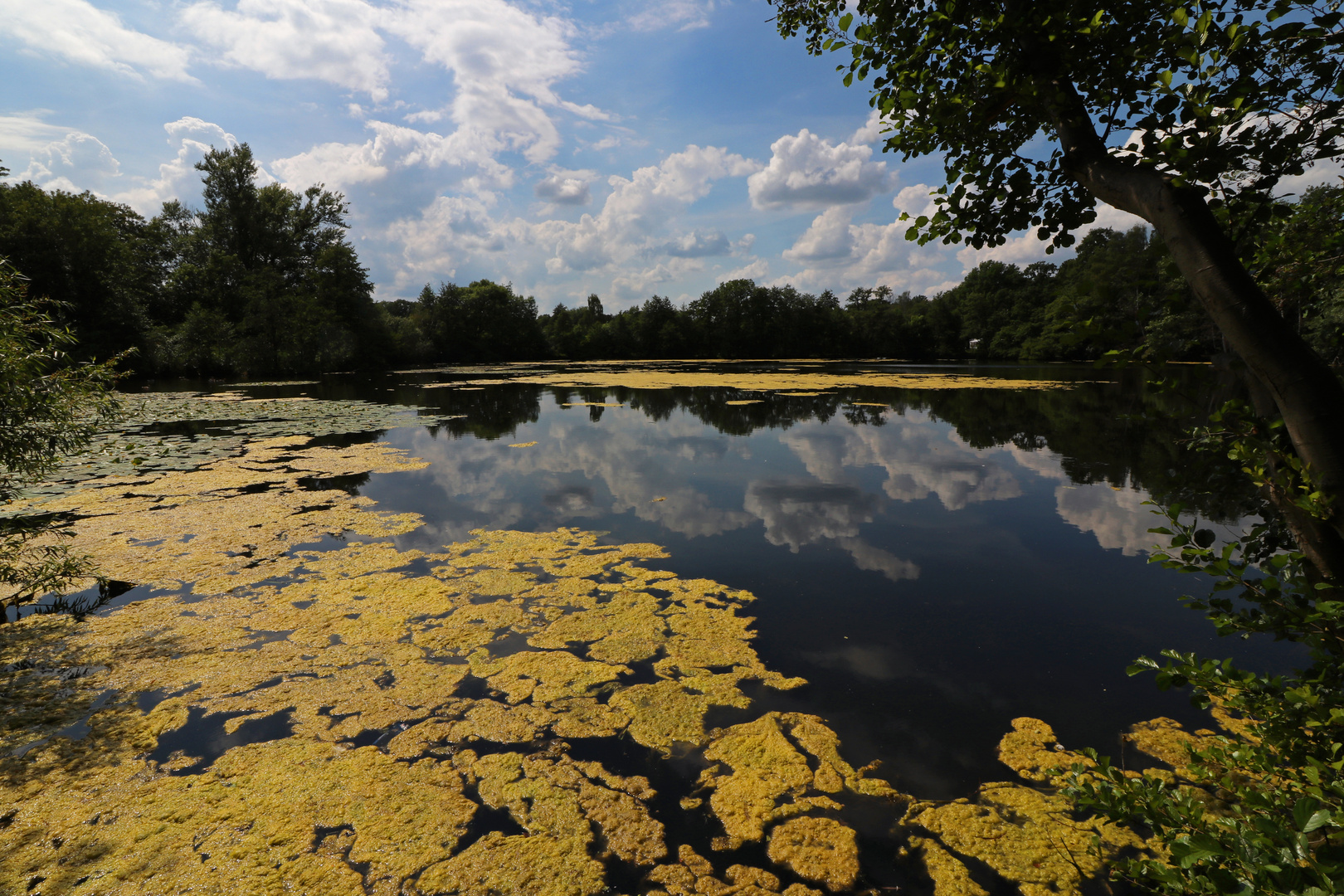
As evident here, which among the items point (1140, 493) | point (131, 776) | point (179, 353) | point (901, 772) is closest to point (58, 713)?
point (131, 776)

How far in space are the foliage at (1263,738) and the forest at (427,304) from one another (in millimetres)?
449

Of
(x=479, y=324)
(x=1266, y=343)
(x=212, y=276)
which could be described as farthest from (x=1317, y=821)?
(x=479, y=324)

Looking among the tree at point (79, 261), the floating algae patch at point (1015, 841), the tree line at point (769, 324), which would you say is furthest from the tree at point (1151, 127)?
the tree line at point (769, 324)

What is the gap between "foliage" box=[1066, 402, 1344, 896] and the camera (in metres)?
1.37

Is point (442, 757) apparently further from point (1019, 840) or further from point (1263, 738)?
point (1263, 738)

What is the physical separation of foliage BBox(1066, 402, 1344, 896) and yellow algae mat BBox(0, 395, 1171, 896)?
107cm

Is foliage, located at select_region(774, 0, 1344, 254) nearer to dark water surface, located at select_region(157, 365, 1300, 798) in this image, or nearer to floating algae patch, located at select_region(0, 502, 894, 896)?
dark water surface, located at select_region(157, 365, 1300, 798)

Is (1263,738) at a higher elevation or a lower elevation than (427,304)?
lower

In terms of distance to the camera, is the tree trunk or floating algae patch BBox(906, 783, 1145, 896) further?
floating algae patch BBox(906, 783, 1145, 896)

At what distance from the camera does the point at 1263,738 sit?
1.90m

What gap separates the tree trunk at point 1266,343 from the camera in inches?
67.3

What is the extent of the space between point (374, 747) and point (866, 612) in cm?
380

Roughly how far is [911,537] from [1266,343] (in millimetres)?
5391

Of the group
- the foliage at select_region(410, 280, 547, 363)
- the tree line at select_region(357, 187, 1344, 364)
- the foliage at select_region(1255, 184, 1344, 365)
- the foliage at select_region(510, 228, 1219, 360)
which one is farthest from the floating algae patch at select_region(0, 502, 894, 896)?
the foliage at select_region(510, 228, 1219, 360)
